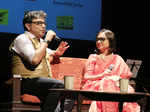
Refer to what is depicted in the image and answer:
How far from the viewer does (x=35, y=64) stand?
3623mm

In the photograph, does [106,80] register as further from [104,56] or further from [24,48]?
[24,48]

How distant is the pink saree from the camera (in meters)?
3.95

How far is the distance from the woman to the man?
37 centimetres

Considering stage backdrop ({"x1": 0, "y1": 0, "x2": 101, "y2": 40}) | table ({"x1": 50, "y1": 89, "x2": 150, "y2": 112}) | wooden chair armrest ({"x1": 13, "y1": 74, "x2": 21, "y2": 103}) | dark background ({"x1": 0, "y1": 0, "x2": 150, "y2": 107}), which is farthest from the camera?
dark background ({"x1": 0, "y1": 0, "x2": 150, "y2": 107})

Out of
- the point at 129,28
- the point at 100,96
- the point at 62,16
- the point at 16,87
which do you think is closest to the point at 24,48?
the point at 16,87

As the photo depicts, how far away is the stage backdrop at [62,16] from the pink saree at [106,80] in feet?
2.72

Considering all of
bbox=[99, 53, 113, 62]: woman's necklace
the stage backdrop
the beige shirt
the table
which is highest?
the stage backdrop

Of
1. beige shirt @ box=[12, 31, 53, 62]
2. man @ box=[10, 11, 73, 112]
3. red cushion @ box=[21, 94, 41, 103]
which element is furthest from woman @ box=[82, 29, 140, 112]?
beige shirt @ box=[12, 31, 53, 62]

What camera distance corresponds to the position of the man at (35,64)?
11.8 feet

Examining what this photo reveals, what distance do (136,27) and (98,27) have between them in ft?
2.15

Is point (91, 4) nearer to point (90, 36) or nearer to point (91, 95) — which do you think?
point (90, 36)

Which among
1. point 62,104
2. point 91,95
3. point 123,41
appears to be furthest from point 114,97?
point 123,41

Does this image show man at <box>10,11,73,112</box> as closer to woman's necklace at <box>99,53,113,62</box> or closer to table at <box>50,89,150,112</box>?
table at <box>50,89,150,112</box>

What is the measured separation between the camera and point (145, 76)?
551 cm
